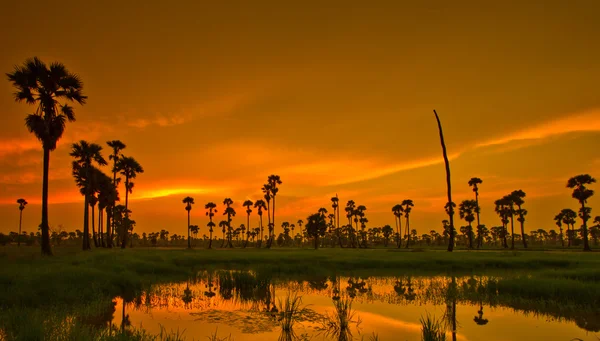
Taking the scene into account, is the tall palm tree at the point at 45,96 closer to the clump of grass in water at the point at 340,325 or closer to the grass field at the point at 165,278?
the grass field at the point at 165,278

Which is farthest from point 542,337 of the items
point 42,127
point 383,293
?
point 42,127

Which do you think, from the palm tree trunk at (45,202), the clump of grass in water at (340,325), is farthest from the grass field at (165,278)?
the clump of grass in water at (340,325)

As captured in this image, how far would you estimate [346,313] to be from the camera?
12852 mm

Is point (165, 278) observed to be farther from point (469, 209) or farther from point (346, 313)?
point (469, 209)

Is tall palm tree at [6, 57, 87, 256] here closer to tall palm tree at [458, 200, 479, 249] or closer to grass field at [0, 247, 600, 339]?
grass field at [0, 247, 600, 339]

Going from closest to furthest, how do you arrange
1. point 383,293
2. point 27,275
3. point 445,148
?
1. point 27,275
2. point 383,293
3. point 445,148

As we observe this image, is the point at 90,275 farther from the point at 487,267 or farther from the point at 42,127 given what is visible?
the point at 487,267

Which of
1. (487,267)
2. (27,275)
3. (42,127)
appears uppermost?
(42,127)

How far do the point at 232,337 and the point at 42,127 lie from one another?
29.4 meters

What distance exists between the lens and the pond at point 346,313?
11359 mm

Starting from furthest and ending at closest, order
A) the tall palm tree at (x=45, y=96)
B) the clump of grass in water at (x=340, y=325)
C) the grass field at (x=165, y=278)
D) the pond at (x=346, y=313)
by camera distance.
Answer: the tall palm tree at (x=45, y=96) < the grass field at (x=165, y=278) < the pond at (x=346, y=313) < the clump of grass in water at (x=340, y=325)

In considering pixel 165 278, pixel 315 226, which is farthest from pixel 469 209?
pixel 165 278

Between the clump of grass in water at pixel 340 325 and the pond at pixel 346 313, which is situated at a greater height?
the clump of grass in water at pixel 340 325

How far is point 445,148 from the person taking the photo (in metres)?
46.8
